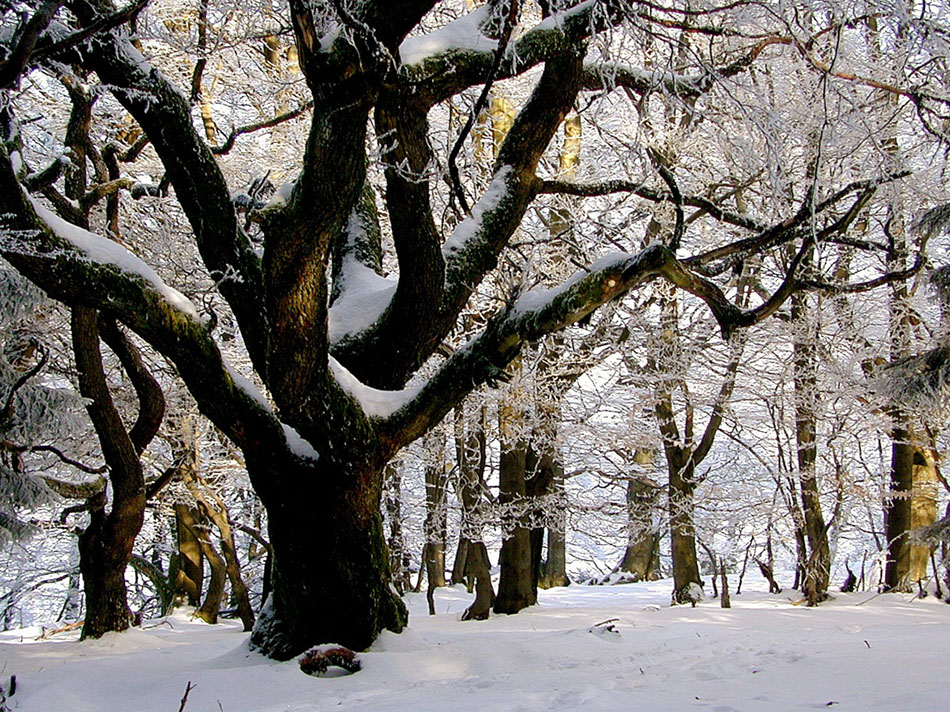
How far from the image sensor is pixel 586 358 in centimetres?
972

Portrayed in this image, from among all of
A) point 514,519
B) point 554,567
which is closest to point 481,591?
point 514,519

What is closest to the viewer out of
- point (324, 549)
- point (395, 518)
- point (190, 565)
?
point (324, 549)

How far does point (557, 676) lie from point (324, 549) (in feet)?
5.39

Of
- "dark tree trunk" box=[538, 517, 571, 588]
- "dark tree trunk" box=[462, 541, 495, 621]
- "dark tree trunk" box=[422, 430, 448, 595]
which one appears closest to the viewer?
"dark tree trunk" box=[462, 541, 495, 621]

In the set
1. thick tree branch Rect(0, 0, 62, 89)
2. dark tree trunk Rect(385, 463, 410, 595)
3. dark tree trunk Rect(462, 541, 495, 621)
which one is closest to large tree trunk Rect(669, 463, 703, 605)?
dark tree trunk Rect(462, 541, 495, 621)

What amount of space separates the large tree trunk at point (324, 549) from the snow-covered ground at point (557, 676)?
219 mm

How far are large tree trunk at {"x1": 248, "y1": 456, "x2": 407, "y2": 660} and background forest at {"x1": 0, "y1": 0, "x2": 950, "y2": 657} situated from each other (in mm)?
60

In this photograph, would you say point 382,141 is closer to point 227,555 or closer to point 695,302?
point 695,302

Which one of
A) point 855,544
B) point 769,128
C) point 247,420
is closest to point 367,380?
point 247,420

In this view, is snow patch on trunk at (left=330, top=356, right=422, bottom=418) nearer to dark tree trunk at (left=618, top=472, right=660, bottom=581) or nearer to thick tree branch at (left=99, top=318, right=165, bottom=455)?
thick tree branch at (left=99, top=318, right=165, bottom=455)

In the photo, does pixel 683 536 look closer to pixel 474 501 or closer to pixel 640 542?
pixel 640 542

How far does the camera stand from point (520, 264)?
26.7 feet

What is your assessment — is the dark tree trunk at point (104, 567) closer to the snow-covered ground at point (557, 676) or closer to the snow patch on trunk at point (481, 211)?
the snow-covered ground at point (557, 676)

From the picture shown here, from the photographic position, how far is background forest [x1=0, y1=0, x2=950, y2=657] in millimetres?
4250
